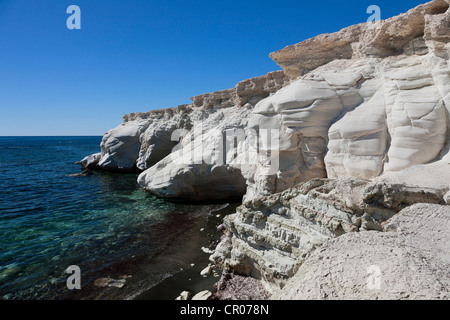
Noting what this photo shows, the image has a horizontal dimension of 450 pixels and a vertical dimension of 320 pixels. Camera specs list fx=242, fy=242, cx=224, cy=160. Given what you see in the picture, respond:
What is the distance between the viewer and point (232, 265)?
7000 mm

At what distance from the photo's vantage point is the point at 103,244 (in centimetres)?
959

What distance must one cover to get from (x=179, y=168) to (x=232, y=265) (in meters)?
8.63

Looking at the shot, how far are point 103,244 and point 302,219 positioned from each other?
8052 millimetres

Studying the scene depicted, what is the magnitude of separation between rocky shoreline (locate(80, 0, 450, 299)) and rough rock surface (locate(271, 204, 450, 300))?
1cm

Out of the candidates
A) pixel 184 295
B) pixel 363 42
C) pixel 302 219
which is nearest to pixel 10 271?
pixel 184 295

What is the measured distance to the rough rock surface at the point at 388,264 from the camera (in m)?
2.37

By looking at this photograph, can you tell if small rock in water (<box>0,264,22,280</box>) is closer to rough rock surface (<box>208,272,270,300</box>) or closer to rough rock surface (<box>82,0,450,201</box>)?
rough rock surface (<box>208,272,270,300</box>)

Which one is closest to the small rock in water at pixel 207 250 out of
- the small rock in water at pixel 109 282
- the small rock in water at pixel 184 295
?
the small rock in water at pixel 184 295

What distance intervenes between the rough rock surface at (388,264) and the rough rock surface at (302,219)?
27.6 inches

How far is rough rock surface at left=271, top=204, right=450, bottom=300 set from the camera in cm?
237

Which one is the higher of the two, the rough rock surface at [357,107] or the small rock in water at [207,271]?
the rough rock surface at [357,107]

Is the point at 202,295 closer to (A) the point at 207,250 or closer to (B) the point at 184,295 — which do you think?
(B) the point at 184,295

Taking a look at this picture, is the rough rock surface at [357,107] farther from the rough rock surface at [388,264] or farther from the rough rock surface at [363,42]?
the rough rock surface at [388,264]
